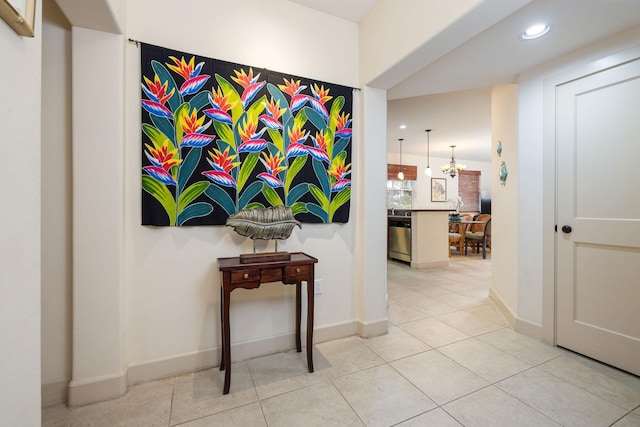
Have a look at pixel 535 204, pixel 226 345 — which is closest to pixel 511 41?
pixel 535 204

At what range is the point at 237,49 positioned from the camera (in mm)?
1973

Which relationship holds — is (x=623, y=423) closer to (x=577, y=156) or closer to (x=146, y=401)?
(x=577, y=156)

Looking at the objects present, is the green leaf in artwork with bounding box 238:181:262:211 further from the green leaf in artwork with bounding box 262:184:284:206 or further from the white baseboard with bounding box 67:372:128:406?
the white baseboard with bounding box 67:372:128:406

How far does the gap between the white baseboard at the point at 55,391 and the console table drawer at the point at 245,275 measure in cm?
112

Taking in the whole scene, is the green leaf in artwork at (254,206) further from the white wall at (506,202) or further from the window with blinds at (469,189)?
the window with blinds at (469,189)

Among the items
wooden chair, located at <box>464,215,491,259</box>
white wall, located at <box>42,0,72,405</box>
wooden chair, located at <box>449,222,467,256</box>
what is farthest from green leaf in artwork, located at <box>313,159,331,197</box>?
wooden chair, located at <box>449,222,467,256</box>

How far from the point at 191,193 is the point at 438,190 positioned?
26.0ft

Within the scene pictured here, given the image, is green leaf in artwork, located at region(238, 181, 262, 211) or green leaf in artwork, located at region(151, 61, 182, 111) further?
green leaf in artwork, located at region(238, 181, 262, 211)

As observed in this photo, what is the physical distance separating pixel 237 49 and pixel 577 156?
8.75 feet

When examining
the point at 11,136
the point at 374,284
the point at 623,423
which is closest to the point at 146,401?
the point at 11,136

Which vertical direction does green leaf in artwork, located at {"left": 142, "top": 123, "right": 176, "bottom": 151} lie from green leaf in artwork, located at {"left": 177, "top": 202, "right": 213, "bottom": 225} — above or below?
above

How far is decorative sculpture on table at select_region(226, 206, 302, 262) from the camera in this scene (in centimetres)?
176

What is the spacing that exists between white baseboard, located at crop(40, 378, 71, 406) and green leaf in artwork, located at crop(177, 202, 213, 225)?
43.4 inches

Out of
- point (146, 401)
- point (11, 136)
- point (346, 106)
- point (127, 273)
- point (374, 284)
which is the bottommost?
point (146, 401)
